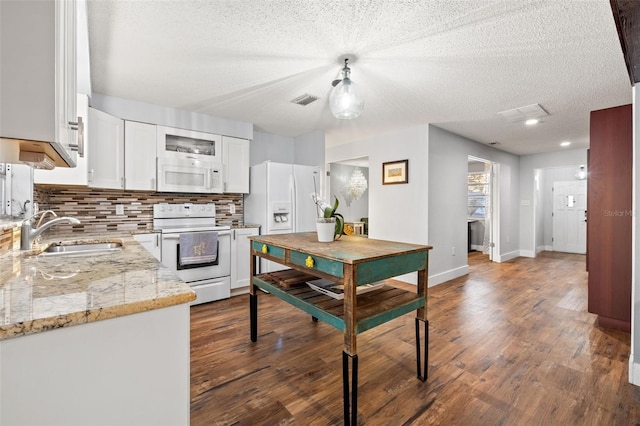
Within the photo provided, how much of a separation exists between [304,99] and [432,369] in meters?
2.72

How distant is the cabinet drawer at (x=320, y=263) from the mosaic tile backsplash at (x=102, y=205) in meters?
2.47

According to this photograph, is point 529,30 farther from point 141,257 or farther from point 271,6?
point 141,257

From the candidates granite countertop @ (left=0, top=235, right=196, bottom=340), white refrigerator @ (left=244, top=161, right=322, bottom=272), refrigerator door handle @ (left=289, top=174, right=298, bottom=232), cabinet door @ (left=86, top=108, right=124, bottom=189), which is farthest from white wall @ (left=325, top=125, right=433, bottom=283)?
granite countertop @ (left=0, top=235, right=196, bottom=340)

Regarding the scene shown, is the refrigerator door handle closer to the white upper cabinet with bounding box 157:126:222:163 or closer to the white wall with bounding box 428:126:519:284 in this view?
the white upper cabinet with bounding box 157:126:222:163

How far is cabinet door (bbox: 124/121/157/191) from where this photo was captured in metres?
3.16

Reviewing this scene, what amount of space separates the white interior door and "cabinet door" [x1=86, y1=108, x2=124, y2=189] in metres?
8.94

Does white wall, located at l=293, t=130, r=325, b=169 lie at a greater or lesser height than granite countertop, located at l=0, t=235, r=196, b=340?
greater

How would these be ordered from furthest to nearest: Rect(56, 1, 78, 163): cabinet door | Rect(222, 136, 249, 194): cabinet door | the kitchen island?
Rect(222, 136, 249, 194): cabinet door < Rect(56, 1, 78, 163): cabinet door < the kitchen island

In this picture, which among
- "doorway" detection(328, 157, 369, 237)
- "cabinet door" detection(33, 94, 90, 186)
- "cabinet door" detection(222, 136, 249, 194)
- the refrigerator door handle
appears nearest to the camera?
"cabinet door" detection(33, 94, 90, 186)

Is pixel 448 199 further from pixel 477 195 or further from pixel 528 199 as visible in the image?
pixel 477 195

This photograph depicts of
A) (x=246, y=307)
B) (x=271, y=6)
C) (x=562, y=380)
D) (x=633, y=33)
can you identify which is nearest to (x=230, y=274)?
(x=246, y=307)

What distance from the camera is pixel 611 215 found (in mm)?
2781

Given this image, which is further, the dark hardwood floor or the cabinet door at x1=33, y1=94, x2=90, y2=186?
the cabinet door at x1=33, y1=94, x2=90, y2=186

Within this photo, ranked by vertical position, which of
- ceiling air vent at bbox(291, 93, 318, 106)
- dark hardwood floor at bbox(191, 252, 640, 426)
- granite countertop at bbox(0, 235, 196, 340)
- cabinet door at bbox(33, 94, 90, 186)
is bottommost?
dark hardwood floor at bbox(191, 252, 640, 426)
